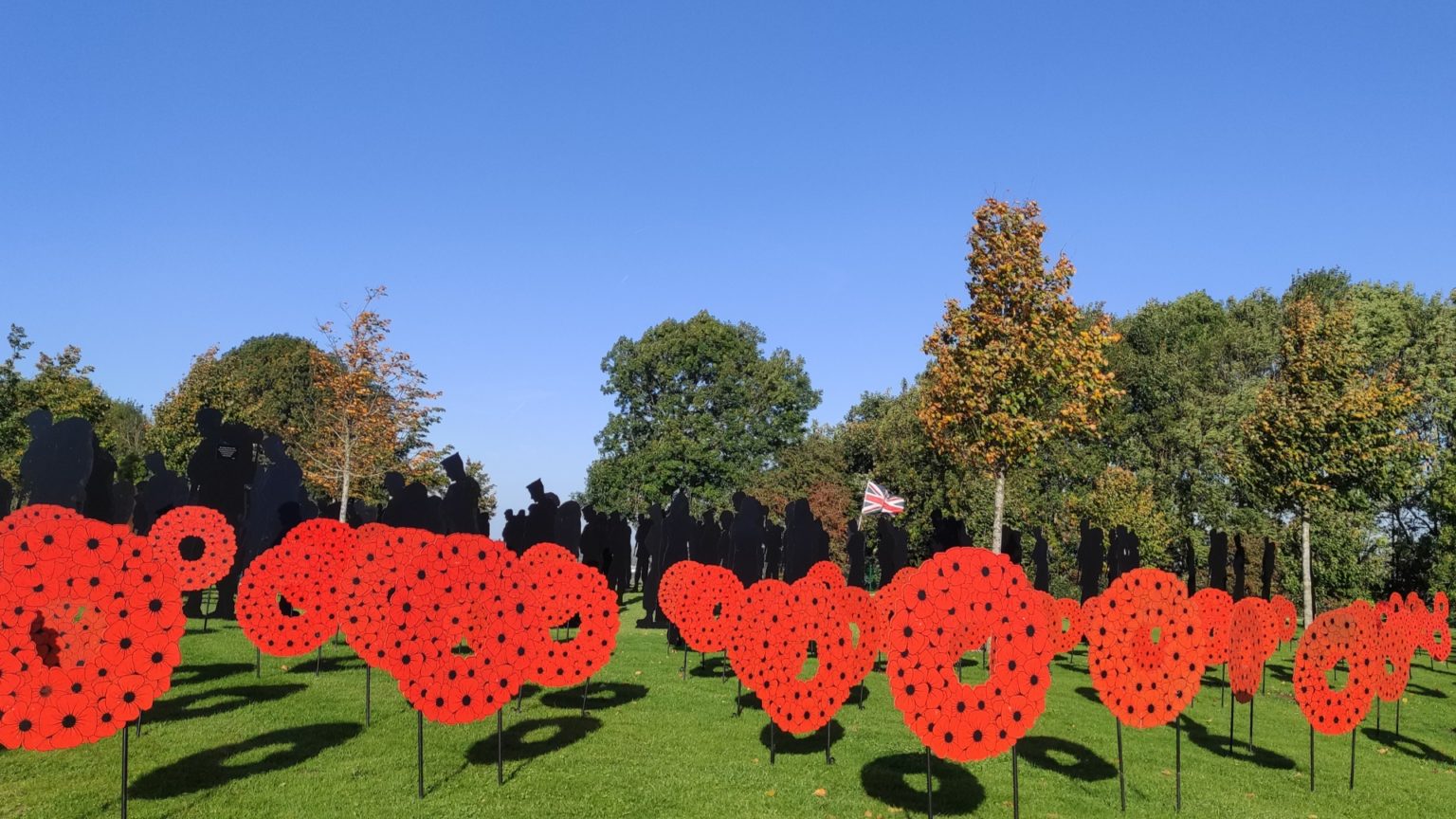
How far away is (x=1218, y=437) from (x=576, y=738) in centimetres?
3215

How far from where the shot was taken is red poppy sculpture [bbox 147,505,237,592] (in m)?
13.4

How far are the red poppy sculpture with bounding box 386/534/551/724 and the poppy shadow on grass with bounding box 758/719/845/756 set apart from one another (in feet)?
9.96

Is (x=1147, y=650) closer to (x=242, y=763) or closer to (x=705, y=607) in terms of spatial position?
(x=705, y=607)

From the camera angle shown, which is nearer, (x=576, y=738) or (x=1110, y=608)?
(x=1110, y=608)

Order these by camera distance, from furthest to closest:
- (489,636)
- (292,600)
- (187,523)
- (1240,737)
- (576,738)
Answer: (187,523)
(1240,737)
(292,600)
(576,738)
(489,636)

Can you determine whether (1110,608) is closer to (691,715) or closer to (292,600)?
(691,715)

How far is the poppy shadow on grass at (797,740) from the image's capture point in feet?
31.3

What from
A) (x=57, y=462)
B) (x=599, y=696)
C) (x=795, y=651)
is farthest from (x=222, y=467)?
(x=795, y=651)

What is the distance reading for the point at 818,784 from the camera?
8312 millimetres

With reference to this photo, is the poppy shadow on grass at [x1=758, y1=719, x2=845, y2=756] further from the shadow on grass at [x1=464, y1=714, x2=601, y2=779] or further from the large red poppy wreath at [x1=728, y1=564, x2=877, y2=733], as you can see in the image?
the shadow on grass at [x1=464, y1=714, x2=601, y2=779]

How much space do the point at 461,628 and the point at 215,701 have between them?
15.7ft

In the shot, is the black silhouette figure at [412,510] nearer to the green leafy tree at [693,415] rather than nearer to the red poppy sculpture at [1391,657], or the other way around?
the red poppy sculpture at [1391,657]

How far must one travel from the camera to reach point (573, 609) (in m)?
9.98

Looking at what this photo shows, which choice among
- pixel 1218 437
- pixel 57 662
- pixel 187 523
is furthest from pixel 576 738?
pixel 1218 437
